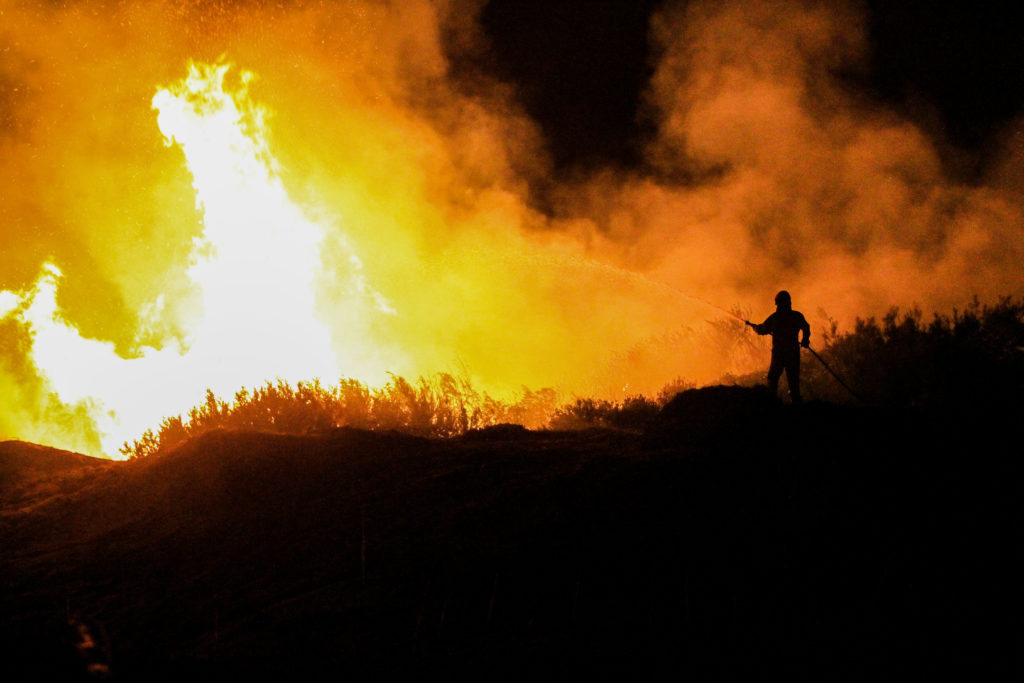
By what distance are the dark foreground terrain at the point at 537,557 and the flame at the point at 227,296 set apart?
831 cm

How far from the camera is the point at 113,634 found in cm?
355

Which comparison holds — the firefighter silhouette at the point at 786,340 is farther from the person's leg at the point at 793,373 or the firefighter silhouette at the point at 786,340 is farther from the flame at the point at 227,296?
the flame at the point at 227,296

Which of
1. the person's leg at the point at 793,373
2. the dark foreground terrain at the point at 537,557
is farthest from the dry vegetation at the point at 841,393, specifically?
the dark foreground terrain at the point at 537,557

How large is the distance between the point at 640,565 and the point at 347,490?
2.41 metres

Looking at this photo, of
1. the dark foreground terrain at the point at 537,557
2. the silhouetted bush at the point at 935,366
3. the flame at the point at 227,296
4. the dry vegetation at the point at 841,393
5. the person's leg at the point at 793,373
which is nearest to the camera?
the dark foreground terrain at the point at 537,557

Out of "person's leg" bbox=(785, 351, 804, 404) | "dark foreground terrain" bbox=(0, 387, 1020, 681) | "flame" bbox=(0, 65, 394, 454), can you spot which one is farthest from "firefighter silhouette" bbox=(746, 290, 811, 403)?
"flame" bbox=(0, 65, 394, 454)

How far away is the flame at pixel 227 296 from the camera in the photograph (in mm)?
14211

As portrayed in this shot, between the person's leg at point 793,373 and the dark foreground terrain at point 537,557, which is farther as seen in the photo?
the person's leg at point 793,373

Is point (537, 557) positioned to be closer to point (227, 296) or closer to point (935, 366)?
point (935, 366)

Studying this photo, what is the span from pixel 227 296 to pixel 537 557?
12535mm

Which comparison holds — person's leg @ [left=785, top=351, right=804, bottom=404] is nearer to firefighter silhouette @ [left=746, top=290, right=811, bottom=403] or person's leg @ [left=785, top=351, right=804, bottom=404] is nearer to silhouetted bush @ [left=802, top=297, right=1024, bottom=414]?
firefighter silhouette @ [left=746, top=290, right=811, bottom=403]

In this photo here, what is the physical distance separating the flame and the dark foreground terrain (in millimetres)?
8314

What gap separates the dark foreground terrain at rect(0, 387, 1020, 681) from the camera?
314 centimetres

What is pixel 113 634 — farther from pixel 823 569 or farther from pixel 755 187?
pixel 755 187
